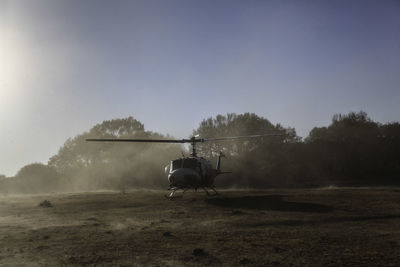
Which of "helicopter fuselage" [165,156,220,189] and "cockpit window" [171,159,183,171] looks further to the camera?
"cockpit window" [171,159,183,171]

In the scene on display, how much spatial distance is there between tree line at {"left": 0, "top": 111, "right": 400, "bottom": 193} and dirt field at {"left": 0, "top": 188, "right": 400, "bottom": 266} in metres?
33.8

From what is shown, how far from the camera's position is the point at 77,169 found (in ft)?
199

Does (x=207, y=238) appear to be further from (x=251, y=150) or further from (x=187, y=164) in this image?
(x=251, y=150)

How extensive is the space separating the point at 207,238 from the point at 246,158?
44921mm

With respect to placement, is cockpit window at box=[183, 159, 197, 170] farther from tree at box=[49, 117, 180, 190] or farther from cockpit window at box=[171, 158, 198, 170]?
tree at box=[49, 117, 180, 190]

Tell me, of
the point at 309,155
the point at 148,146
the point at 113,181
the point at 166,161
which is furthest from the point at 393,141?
the point at 113,181

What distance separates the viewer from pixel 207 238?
1055 cm

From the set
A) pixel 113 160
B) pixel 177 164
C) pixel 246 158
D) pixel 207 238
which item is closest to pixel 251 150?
pixel 246 158

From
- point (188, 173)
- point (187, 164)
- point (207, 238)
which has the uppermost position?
point (187, 164)

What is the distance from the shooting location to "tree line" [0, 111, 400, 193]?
5112 centimetres

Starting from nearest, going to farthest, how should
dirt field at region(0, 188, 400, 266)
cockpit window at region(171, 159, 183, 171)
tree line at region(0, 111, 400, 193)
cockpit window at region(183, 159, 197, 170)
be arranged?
dirt field at region(0, 188, 400, 266) → cockpit window at region(183, 159, 197, 170) → cockpit window at region(171, 159, 183, 171) → tree line at region(0, 111, 400, 193)

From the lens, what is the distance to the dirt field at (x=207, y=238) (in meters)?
8.09

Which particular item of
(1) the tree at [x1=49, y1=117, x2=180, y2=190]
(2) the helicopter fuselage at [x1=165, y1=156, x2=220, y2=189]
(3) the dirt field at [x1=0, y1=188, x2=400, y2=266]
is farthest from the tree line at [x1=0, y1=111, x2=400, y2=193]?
(3) the dirt field at [x1=0, y1=188, x2=400, y2=266]

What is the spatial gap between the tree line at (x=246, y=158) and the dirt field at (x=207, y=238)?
33.8m
